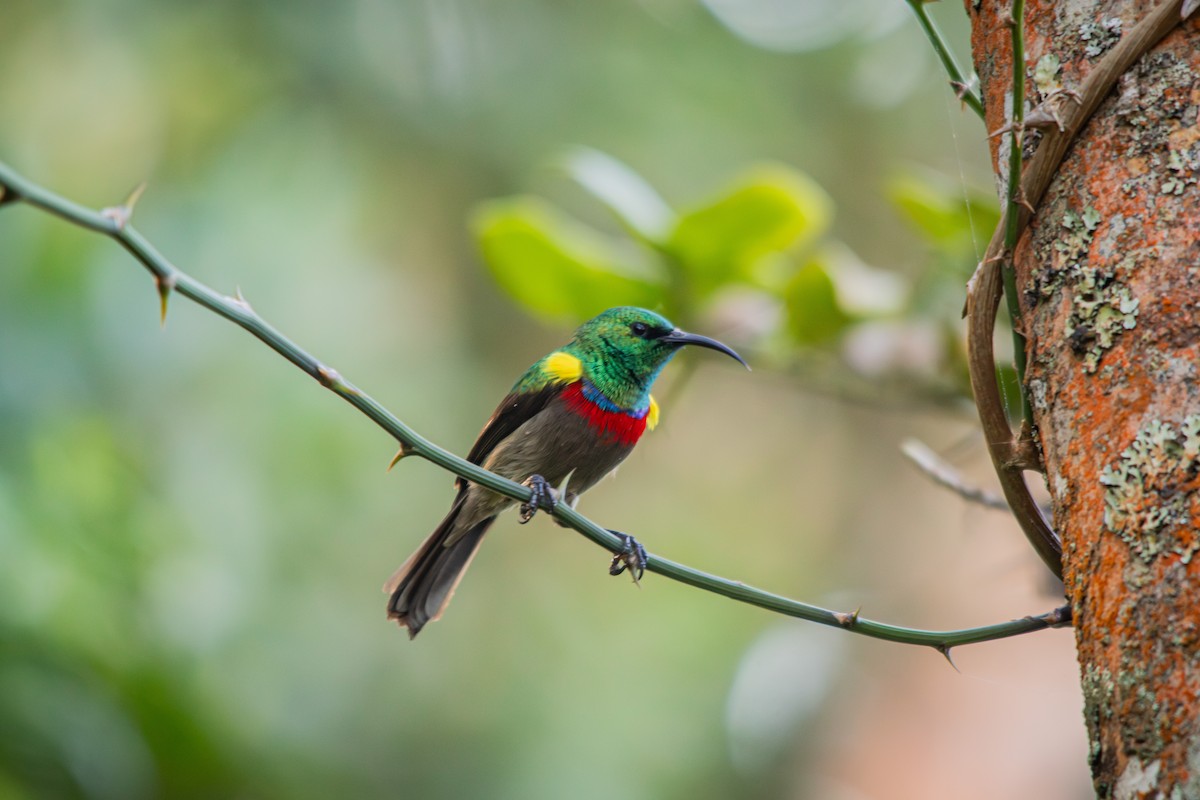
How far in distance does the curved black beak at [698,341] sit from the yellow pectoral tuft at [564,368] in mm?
298

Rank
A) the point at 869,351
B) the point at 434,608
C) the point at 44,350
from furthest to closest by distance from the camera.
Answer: the point at 44,350 < the point at 434,608 < the point at 869,351

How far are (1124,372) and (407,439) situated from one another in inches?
37.6

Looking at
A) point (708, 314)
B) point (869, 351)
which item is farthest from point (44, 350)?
point (869, 351)

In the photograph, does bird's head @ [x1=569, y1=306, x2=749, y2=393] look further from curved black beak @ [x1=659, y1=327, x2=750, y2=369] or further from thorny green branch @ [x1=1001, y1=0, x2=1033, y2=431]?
thorny green branch @ [x1=1001, y1=0, x2=1033, y2=431]

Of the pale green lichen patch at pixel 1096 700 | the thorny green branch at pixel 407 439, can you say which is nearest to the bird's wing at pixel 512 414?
the thorny green branch at pixel 407 439

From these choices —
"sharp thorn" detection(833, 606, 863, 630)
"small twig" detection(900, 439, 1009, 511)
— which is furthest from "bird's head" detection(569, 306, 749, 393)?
"sharp thorn" detection(833, 606, 863, 630)

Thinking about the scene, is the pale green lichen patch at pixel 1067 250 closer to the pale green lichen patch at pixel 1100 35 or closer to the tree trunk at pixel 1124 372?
the tree trunk at pixel 1124 372

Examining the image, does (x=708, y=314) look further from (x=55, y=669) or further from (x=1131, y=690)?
(x=55, y=669)

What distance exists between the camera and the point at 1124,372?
1304 mm

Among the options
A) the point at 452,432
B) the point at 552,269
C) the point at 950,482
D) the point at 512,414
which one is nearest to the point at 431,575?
the point at 512,414

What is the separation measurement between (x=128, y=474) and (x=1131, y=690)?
449 centimetres

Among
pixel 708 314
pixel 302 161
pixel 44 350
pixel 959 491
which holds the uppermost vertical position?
pixel 302 161

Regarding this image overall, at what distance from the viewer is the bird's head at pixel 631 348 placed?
3.47 metres

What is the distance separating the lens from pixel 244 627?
5.21 metres
